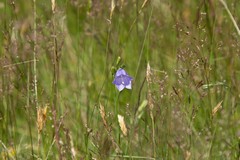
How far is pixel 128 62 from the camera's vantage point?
309cm

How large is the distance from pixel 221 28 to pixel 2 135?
1.15m

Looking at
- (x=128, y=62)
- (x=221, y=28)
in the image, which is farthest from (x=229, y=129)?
(x=128, y=62)

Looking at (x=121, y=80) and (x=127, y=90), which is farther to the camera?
(x=127, y=90)

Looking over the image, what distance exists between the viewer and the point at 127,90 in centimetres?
276

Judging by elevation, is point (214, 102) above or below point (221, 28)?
below

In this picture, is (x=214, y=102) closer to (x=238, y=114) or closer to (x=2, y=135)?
(x=238, y=114)

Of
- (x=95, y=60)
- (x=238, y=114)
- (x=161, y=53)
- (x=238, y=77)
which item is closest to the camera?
(x=238, y=114)

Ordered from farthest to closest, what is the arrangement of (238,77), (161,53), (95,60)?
(95,60), (161,53), (238,77)

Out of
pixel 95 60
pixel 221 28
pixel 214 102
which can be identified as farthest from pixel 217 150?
pixel 95 60

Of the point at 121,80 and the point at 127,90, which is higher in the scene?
the point at 121,80

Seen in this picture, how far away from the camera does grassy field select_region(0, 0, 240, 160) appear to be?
2.00 metres

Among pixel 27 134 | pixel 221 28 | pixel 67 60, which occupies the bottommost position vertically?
pixel 27 134

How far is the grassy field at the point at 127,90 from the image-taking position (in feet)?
6.55

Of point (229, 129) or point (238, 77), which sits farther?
point (238, 77)
